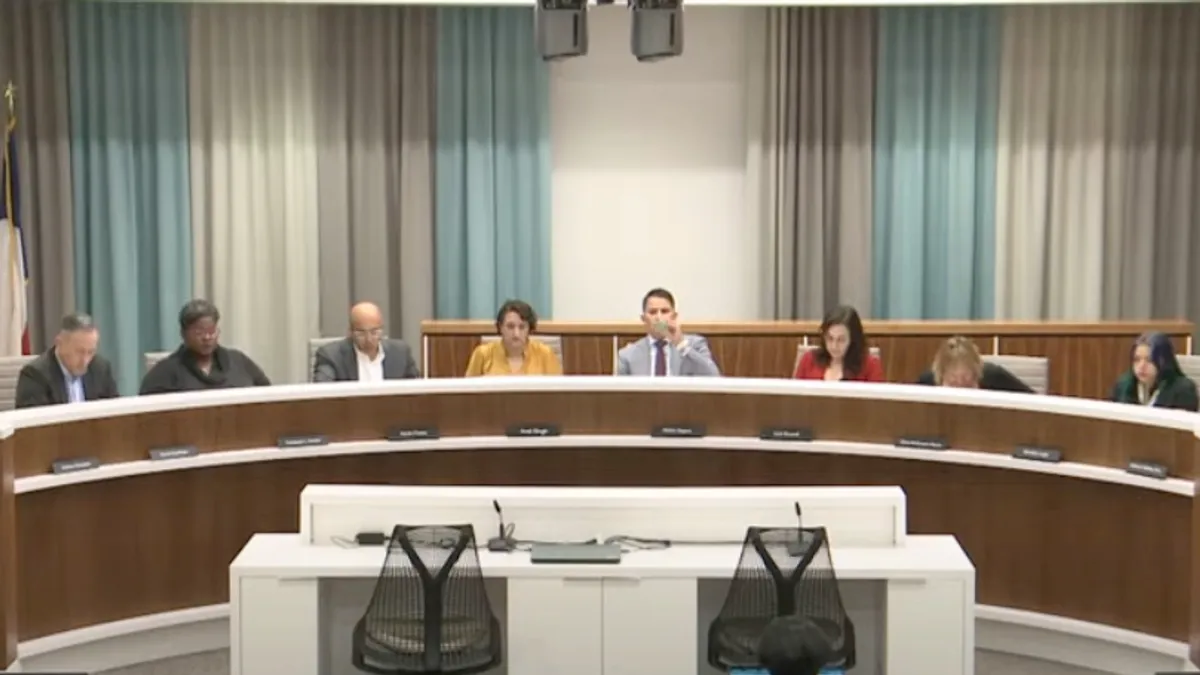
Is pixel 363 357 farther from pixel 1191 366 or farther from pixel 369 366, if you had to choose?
pixel 1191 366

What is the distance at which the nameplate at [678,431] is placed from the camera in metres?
5.45

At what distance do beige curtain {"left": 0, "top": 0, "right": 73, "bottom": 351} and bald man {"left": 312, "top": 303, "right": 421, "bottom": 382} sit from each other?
2.77 metres

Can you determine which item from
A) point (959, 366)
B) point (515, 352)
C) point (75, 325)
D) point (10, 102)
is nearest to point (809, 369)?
point (959, 366)

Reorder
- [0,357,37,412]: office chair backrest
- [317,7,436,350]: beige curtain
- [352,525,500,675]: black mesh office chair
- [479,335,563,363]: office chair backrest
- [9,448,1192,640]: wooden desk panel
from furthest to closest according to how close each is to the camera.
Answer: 1. [317,7,436,350]: beige curtain
2. [479,335,563,363]: office chair backrest
3. [0,357,37,412]: office chair backrest
4. [9,448,1192,640]: wooden desk panel
5. [352,525,500,675]: black mesh office chair

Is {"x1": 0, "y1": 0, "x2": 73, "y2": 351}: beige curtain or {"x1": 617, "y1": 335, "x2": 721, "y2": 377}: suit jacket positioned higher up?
{"x1": 0, "y1": 0, "x2": 73, "y2": 351}: beige curtain

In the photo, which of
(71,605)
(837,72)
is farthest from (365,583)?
(837,72)

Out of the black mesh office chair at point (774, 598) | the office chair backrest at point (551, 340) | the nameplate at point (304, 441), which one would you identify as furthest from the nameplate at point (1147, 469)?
the nameplate at point (304, 441)

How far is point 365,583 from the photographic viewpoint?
4453mm

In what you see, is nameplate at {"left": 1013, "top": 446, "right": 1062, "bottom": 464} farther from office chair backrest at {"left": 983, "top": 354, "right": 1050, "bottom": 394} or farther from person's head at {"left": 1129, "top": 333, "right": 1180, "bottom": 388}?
office chair backrest at {"left": 983, "top": 354, "right": 1050, "bottom": 394}

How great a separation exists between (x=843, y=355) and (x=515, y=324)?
54.0 inches

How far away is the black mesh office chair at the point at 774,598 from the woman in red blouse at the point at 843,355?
82.5 inches

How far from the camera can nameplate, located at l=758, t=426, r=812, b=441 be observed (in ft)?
17.7

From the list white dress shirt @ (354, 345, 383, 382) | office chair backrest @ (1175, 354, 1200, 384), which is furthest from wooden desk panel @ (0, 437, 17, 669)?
office chair backrest @ (1175, 354, 1200, 384)

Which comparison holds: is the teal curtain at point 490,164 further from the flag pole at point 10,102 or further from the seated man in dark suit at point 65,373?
the seated man in dark suit at point 65,373
